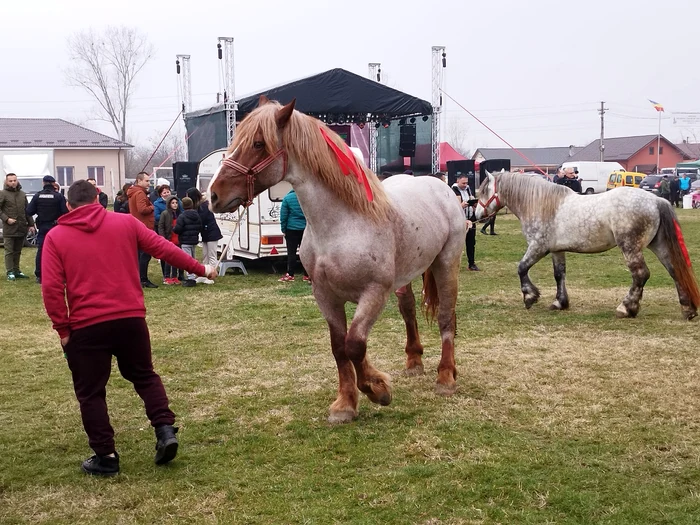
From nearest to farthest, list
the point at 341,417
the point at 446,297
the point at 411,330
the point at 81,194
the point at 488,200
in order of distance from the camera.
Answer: the point at 81,194, the point at 341,417, the point at 446,297, the point at 411,330, the point at 488,200

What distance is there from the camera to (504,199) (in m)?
9.36

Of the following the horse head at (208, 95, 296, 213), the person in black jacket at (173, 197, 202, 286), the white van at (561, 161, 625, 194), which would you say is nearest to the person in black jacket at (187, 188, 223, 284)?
the person in black jacket at (173, 197, 202, 286)

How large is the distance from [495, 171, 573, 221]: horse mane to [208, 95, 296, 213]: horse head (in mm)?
5198

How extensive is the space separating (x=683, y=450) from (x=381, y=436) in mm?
1806

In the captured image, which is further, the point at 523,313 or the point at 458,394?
the point at 523,313

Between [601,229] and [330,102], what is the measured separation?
1157 centimetres

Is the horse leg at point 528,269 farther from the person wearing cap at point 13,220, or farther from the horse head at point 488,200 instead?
the person wearing cap at point 13,220

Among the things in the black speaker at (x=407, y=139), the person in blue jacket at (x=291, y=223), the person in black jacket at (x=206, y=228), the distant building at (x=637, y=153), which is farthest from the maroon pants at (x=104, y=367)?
the distant building at (x=637, y=153)

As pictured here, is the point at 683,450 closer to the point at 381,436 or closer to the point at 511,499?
the point at 511,499

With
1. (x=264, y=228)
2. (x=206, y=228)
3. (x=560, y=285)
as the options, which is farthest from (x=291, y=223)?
(x=560, y=285)

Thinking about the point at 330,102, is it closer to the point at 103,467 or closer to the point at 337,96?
the point at 337,96

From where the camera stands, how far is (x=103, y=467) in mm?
4078

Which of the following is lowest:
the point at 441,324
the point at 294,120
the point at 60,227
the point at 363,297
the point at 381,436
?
the point at 381,436

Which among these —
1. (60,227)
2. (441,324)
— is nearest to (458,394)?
(441,324)
